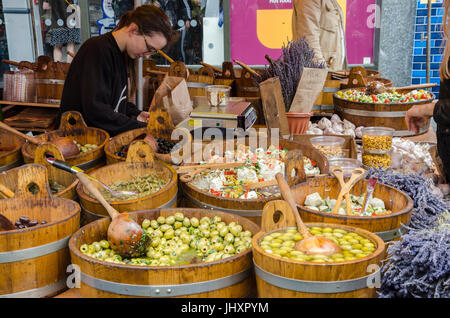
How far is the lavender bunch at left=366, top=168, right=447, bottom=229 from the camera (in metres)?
2.02

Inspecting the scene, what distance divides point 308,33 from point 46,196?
382 cm

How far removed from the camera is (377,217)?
5.50 ft

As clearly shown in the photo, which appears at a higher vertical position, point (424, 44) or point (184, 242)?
point (424, 44)

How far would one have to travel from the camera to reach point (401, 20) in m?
8.04

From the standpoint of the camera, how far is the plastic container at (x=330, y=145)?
9.68 ft

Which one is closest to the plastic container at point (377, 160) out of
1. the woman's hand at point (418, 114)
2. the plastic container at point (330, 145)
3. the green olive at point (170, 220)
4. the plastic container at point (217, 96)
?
the plastic container at point (330, 145)

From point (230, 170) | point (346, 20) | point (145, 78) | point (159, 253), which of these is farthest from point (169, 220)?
point (346, 20)

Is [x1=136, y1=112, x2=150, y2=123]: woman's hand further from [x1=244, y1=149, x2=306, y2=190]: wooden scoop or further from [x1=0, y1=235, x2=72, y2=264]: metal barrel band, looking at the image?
[x1=0, y1=235, x2=72, y2=264]: metal barrel band

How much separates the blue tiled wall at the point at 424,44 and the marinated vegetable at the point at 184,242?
7.44 metres

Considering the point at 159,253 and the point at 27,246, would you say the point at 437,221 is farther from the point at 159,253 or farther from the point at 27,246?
the point at 27,246

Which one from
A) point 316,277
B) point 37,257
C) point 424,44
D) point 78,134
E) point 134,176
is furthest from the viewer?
point 424,44

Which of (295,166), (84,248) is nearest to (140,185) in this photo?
(84,248)

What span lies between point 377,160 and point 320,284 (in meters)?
1.70

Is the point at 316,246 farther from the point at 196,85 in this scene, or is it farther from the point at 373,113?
the point at 196,85
